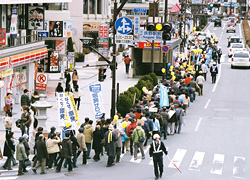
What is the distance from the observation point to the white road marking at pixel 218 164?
63.5 ft

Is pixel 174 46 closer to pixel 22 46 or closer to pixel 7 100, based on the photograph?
pixel 22 46

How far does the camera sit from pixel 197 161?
2073cm

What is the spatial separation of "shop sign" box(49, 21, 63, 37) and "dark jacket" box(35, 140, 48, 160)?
2564cm

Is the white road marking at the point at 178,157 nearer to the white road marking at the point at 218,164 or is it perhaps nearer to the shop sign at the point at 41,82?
the white road marking at the point at 218,164

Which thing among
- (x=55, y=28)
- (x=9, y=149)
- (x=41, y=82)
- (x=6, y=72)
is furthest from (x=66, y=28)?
(x=9, y=149)

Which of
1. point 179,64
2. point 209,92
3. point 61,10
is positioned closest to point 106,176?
point 209,92

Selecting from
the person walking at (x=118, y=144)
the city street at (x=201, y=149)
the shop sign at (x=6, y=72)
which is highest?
the shop sign at (x=6, y=72)

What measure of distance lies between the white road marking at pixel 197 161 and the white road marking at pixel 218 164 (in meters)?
0.49

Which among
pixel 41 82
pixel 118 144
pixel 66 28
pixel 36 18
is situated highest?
pixel 36 18

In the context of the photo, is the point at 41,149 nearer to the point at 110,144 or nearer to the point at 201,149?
the point at 110,144

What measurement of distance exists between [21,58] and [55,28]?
12605mm

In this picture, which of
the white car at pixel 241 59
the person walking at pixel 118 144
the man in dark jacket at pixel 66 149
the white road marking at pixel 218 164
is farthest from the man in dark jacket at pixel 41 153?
the white car at pixel 241 59

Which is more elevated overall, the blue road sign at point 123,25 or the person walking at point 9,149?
the blue road sign at point 123,25

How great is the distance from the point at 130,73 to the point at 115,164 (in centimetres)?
2532
